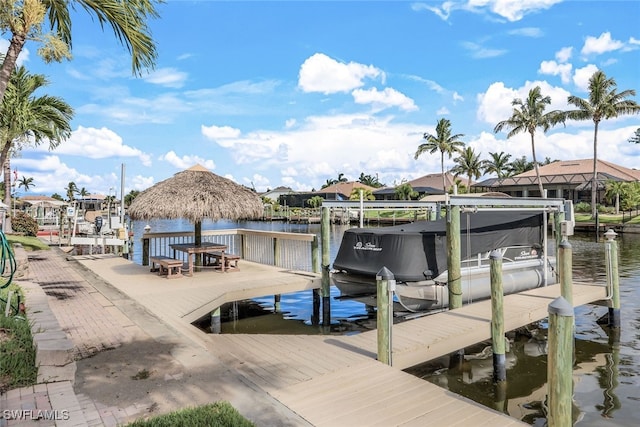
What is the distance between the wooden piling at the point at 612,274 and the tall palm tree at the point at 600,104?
34.4 metres

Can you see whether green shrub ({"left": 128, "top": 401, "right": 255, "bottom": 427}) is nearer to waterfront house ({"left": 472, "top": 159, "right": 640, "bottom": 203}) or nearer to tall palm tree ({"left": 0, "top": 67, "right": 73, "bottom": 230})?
tall palm tree ({"left": 0, "top": 67, "right": 73, "bottom": 230})

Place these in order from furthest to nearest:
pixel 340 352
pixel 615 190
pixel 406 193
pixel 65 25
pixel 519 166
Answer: pixel 519 166 → pixel 406 193 → pixel 615 190 → pixel 65 25 → pixel 340 352

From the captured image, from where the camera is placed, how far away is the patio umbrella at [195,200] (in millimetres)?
10234

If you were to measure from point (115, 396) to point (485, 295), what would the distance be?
8015 millimetres

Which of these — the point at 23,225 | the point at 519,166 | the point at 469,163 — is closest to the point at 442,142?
the point at 469,163

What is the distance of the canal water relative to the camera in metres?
5.93

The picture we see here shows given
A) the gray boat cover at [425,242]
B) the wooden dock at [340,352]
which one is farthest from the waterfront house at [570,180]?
the wooden dock at [340,352]

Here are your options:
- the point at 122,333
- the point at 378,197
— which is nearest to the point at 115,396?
the point at 122,333

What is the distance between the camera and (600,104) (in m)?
39.8

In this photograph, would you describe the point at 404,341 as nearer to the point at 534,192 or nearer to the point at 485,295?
the point at 485,295

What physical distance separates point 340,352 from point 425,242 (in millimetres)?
3935

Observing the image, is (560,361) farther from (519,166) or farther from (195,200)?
(519,166)

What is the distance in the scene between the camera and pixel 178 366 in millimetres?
4770

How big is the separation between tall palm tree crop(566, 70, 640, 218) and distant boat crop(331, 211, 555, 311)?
3456 cm
